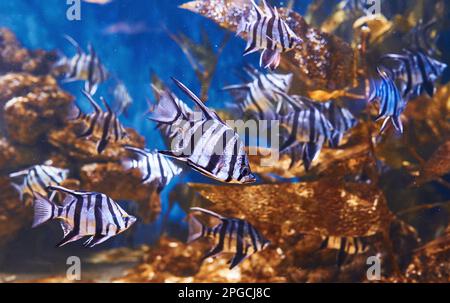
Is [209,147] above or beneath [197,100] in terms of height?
beneath

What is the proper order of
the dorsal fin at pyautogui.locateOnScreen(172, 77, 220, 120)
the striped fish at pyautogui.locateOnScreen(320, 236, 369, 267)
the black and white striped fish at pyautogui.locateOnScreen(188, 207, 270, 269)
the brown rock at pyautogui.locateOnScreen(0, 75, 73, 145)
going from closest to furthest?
1. the dorsal fin at pyautogui.locateOnScreen(172, 77, 220, 120)
2. the black and white striped fish at pyautogui.locateOnScreen(188, 207, 270, 269)
3. the striped fish at pyautogui.locateOnScreen(320, 236, 369, 267)
4. the brown rock at pyautogui.locateOnScreen(0, 75, 73, 145)

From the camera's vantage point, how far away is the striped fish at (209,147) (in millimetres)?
1490

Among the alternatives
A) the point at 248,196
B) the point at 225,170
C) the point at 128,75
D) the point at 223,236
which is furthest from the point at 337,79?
the point at 128,75

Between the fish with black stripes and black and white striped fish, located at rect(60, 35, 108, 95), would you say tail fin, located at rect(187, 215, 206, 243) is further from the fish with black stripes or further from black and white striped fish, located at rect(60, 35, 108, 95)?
black and white striped fish, located at rect(60, 35, 108, 95)

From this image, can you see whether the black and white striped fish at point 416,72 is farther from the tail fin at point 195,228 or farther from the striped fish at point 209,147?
the striped fish at point 209,147

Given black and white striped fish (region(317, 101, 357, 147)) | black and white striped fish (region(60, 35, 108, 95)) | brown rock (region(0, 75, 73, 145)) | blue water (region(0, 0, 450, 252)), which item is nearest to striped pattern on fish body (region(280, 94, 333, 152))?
black and white striped fish (region(317, 101, 357, 147))

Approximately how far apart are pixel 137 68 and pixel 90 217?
5.34 metres

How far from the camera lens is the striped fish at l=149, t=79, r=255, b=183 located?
4.89 feet

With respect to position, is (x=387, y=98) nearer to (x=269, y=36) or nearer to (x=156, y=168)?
(x=269, y=36)

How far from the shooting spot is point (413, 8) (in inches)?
227

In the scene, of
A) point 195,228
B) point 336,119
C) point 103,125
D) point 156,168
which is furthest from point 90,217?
point 336,119

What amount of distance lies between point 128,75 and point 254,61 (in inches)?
105

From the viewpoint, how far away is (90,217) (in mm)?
2154

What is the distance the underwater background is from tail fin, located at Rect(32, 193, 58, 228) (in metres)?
2.67
